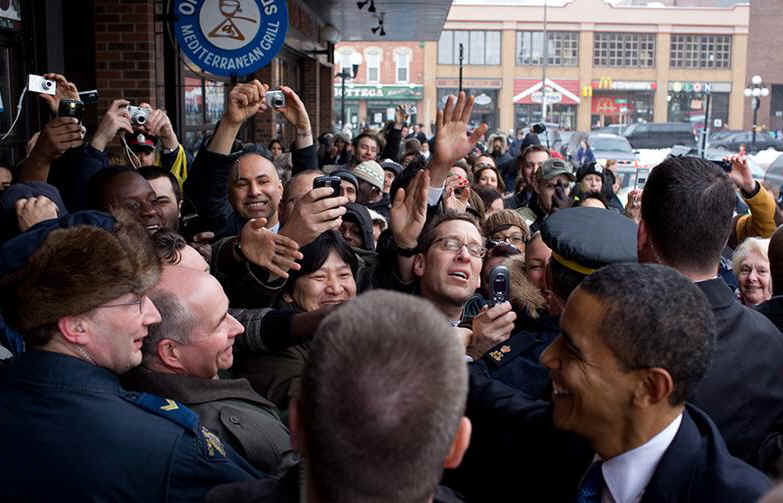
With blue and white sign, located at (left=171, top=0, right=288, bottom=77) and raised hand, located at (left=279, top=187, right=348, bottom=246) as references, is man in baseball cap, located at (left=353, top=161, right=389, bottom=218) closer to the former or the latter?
blue and white sign, located at (left=171, top=0, right=288, bottom=77)

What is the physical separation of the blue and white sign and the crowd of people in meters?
2.33

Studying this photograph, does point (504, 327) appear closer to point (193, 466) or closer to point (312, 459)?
point (193, 466)

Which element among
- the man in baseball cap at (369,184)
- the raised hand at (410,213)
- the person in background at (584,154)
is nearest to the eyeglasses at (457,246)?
the raised hand at (410,213)

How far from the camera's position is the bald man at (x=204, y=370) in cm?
249

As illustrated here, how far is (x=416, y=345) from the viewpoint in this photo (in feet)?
4.65

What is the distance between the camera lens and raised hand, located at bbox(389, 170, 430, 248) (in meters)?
3.98

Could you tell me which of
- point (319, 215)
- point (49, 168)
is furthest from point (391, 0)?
point (319, 215)

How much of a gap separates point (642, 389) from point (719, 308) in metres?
0.65

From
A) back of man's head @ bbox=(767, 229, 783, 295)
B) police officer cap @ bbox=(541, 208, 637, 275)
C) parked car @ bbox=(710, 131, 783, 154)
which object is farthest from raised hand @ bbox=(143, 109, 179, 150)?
parked car @ bbox=(710, 131, 783, 154)

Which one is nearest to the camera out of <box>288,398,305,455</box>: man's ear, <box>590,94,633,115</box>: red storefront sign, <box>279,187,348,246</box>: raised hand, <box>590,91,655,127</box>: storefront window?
<box>288,398,305,455</box>: man's ear

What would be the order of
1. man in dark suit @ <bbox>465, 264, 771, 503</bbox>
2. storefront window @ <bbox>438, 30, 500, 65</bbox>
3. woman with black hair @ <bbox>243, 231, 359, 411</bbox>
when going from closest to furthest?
man in dark suit @ <bbox>465, 264, 771, 503</bbox>
woman with black hair @ <bbox>243, 231, 359, 411</bbox>
storefront window @ <bbox>438, 30, 500, 65</bbox>

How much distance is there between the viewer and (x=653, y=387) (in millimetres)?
1966

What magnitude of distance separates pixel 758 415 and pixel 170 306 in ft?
5.59

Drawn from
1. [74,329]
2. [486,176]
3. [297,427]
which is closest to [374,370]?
[297,427]
